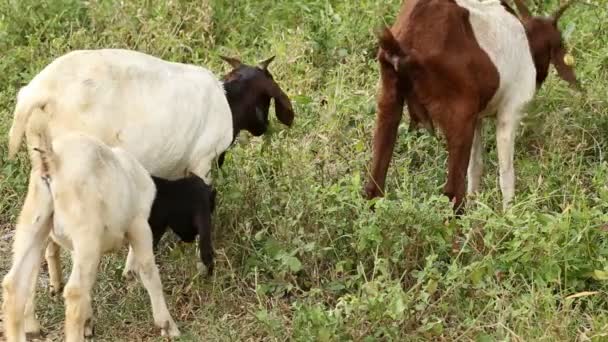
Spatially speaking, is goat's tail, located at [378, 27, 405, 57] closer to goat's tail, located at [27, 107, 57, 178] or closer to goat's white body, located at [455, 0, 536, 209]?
goat's white body, located at [455, 0, 536, 209]

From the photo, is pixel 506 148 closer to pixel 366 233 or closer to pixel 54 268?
pixel 366 233

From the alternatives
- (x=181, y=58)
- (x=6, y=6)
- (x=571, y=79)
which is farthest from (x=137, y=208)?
→ (x=6, y=6)

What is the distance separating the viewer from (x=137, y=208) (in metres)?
5.70

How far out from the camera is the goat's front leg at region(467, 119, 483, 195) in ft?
23.0

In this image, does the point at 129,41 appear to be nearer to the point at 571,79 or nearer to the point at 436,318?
the point at 571,79

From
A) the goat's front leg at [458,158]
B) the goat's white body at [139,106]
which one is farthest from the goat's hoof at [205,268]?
the goat's front leg at [458,158]

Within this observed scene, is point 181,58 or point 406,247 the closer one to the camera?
point 406,247

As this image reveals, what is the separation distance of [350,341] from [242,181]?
169cm

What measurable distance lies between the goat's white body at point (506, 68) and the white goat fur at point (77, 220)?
196 centimetres

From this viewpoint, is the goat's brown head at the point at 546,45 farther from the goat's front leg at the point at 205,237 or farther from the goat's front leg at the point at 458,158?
the goat's front leg at the point at 205,237

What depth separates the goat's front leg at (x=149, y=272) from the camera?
225 inches

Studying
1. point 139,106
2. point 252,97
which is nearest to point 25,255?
point 139,106

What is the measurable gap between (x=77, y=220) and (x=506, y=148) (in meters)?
2.49

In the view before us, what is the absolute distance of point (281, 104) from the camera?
7207 millimetres
